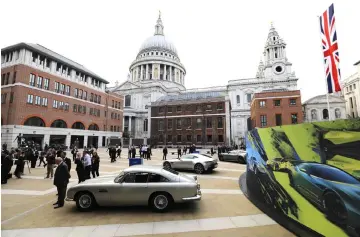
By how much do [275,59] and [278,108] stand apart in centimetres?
3459

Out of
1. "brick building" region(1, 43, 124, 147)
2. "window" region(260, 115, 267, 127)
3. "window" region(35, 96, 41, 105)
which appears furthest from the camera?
"window" region(260, 115, 267, 127)

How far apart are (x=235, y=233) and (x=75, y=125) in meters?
39.2

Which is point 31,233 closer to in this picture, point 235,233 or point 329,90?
point 235,233

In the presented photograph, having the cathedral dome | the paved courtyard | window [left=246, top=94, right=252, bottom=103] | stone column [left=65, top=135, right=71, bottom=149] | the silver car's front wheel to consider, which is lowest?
the paved courtyard

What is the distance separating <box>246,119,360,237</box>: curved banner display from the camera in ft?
13.5

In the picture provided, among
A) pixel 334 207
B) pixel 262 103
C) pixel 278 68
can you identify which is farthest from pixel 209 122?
pixel 334 207

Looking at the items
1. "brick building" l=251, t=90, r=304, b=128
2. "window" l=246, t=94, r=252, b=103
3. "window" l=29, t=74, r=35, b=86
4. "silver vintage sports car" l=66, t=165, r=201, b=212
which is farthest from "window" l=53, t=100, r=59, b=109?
"window" l=246, t=94, r=252, b=103

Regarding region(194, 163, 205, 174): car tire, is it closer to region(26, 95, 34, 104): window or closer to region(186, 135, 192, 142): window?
region(26, 95, 34, 104): window

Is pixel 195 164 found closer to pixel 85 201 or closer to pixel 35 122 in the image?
pixel 85 201

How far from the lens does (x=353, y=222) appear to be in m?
3.99

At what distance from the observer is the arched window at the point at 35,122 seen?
29.6m

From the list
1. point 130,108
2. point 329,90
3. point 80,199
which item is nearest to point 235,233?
point 80,199

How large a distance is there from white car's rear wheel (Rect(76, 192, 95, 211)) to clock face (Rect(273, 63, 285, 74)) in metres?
65.4

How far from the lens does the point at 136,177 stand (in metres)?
7.12
